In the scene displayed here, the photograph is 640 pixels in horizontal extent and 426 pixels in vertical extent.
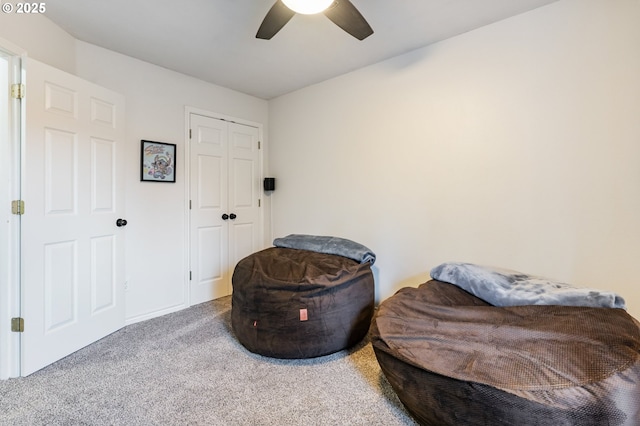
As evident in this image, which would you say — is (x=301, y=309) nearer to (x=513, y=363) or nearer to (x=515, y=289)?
(x=513, y=363)

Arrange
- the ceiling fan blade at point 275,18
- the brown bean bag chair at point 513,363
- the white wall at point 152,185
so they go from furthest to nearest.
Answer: the white wall at point 152,185
the ceiling fan blade at point 275,18
the brown bean bag chair at point 513,363

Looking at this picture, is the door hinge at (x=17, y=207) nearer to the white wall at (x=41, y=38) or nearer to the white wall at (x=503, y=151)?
the white wall at (x=41, y=38)

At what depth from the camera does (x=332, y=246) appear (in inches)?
110

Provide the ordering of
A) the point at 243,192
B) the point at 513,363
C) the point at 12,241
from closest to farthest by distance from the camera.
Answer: the point at 513,363
the point at 12,241
the point at 243,192

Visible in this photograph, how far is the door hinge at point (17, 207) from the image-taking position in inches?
75.1

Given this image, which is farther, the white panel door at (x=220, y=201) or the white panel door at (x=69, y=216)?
the white panel door at (x=220, y=201)

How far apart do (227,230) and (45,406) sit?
2.19 meters

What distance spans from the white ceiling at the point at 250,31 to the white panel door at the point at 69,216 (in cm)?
50

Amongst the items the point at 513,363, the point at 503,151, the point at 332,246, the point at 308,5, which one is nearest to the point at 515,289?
the point at 513,363

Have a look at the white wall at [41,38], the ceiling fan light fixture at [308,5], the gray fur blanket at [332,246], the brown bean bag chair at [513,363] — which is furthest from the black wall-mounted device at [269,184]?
the brown bean bag chair at [513,363]

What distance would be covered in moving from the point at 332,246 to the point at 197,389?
1547mm

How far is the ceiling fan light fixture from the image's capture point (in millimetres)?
1548

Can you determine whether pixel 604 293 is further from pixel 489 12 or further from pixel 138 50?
pixel 138 50

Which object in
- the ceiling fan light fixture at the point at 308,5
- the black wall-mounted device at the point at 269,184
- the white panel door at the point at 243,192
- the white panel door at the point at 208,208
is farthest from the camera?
the black wall-mounted device at the point at 269,184
